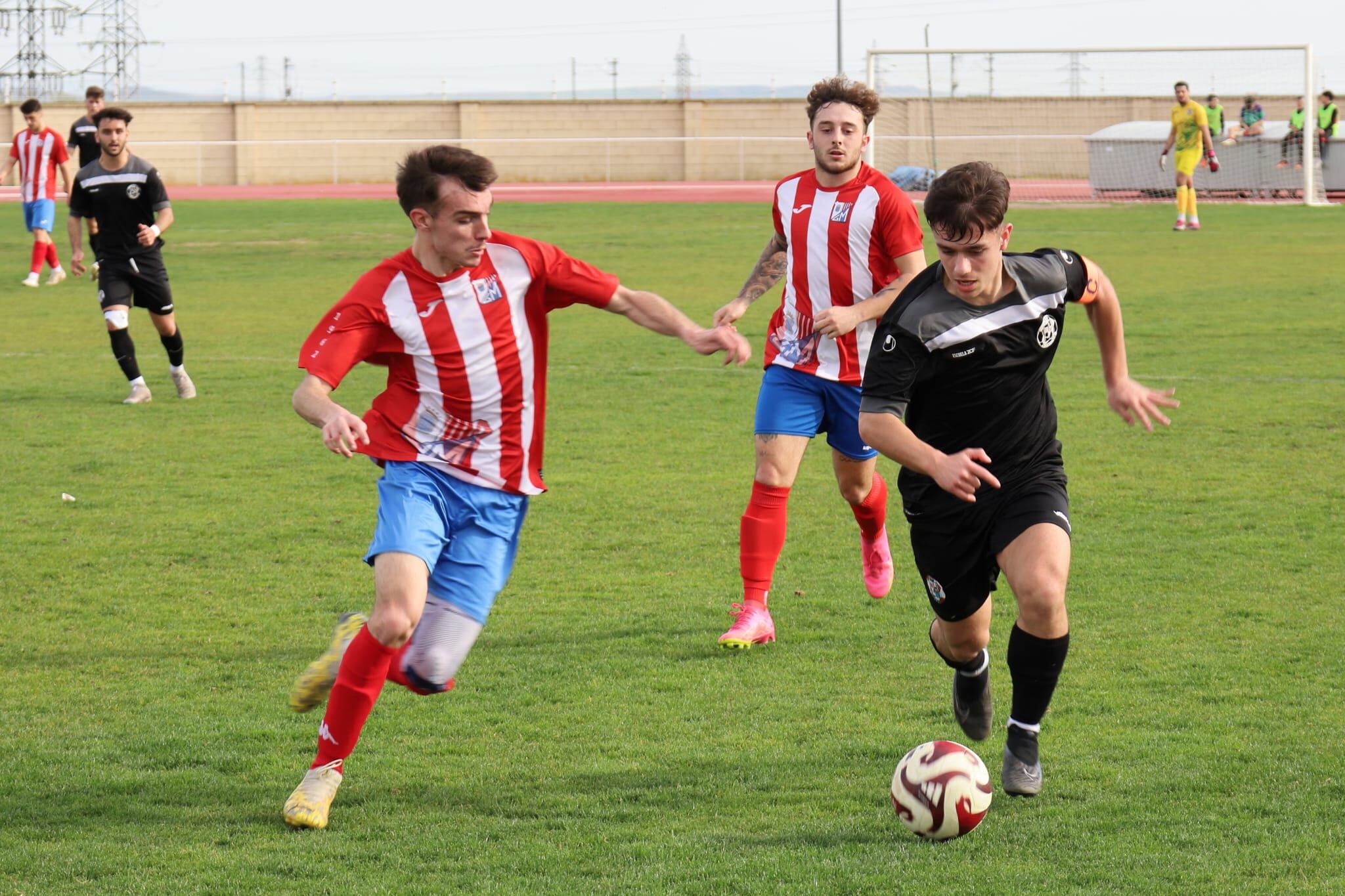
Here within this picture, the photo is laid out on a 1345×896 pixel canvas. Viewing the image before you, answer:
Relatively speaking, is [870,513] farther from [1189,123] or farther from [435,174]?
[1189,123]

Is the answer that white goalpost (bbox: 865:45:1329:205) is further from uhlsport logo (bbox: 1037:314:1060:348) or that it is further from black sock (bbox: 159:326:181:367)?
uhlsport logo (bbox: 1037:314:1060:348)

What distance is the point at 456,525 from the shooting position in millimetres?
4555

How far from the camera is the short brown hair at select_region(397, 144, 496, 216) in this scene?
4348 mm

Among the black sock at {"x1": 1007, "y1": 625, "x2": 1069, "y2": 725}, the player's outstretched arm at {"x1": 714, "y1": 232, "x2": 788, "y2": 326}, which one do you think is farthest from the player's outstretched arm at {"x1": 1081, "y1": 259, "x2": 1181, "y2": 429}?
the player's outstretched arm at {"x1": 714, "y1": 232, "x2": 788, "y2": 326}

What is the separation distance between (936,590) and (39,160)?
56.7ft

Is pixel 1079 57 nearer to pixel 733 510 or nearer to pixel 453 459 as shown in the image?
pixel 733 510

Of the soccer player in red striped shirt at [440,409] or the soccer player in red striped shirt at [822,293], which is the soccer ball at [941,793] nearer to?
the soccer player in red striped shirt at [440,409]

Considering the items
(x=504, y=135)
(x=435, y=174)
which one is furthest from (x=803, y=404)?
(x=504, y=135)

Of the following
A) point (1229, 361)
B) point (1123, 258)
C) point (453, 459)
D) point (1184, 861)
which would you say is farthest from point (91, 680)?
point (1123, 258)

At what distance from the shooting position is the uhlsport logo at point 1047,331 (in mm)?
4352

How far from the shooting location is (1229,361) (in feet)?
41.1

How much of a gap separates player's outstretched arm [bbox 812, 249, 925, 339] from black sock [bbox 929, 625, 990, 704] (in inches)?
51.7

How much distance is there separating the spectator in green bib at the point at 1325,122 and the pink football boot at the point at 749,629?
88.5 ft

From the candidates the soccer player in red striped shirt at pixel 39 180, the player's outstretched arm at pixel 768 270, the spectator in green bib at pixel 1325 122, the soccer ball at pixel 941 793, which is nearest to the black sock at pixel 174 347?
the player's outstretched arm at pixel 768 270
